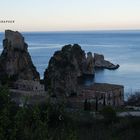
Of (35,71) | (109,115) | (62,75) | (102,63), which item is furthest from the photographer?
(102,63)

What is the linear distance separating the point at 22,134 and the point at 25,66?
51874mm

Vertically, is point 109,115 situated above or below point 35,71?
above

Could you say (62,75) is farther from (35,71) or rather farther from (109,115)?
(109,115)

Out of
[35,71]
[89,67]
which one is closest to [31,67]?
[35,71]

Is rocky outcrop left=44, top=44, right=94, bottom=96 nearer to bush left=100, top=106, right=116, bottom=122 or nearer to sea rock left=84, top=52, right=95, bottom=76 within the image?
sea rock left=84, top=52, right=95, bottom=76

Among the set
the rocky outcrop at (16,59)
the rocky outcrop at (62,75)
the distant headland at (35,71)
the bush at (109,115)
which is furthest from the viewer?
the rocky outcrop at (16,59)

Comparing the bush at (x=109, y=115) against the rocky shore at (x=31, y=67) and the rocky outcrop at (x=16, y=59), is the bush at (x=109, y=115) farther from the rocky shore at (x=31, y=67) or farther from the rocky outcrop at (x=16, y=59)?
the rocky outcrop at (x=16, y=59)

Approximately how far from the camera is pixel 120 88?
44156 millimetres

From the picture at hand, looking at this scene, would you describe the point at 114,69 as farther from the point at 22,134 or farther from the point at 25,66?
the point at 22,134

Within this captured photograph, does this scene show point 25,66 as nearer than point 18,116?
No

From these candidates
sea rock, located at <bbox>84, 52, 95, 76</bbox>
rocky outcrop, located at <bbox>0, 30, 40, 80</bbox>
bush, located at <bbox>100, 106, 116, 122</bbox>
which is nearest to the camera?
bush, located at <bbox>100, 106, 116, 122</bbox>

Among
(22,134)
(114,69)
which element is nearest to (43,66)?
(114,69)

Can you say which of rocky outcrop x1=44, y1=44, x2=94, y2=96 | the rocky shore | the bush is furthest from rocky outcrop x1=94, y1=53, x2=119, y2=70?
the bush

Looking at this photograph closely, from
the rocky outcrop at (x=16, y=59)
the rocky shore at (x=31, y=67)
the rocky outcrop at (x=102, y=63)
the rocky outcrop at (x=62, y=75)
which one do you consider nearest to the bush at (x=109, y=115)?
the rocky outcrop at (x=62, y=75)
